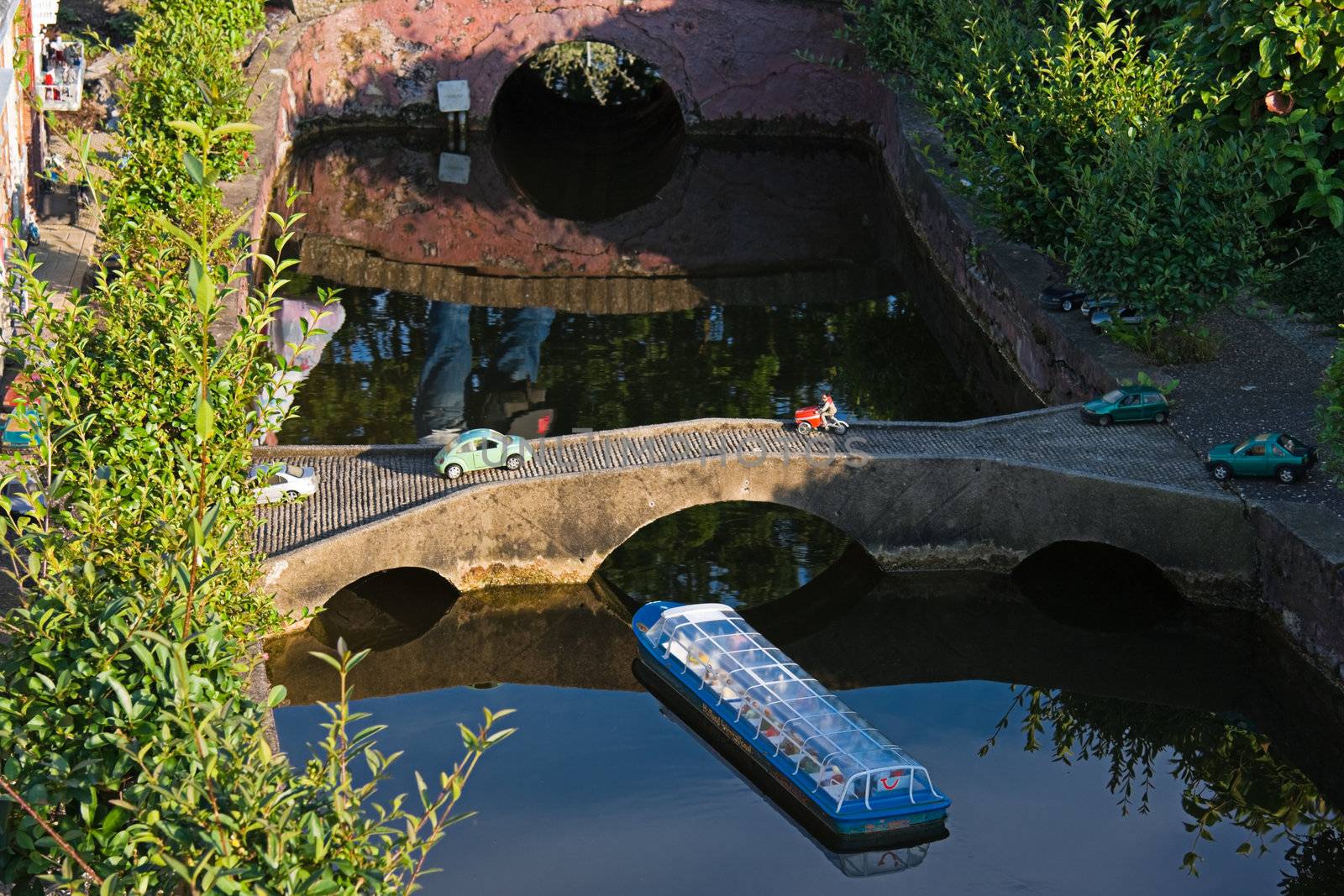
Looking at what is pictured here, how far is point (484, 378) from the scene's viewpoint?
1245 inches

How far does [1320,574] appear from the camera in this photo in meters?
21.6

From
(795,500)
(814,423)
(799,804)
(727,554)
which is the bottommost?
(799,804)

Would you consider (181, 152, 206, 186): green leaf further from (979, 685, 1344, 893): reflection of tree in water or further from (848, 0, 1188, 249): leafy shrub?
(848, 0, 1188, 249): leafy shrub

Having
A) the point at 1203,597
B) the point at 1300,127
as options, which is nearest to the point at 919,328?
the point at 1300,127

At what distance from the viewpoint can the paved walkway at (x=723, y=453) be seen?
926 inches

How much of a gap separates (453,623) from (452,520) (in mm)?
1452

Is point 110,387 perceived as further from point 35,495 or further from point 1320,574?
point 1320,574

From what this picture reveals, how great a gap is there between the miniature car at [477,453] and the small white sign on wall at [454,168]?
22.8 metres

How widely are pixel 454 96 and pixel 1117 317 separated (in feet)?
86.9

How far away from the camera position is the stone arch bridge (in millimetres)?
23234

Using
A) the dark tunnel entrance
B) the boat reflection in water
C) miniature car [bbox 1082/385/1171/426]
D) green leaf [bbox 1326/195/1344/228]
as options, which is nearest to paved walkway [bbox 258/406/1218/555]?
miniature car [bbox 1082/385/1171/426]

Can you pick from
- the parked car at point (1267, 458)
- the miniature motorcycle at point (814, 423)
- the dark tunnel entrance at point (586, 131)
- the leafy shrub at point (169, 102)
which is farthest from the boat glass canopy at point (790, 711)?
the dark tunnel entrance at point (586, 131)

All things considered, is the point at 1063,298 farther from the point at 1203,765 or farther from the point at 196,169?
the point at 196,169

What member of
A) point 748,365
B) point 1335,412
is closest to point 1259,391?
point 1335,412
